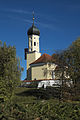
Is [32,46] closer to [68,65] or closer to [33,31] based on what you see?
[33,31]

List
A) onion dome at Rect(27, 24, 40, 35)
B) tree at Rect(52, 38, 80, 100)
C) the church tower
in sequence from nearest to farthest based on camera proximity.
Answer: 1. tree at Rect(52, 38, 80, 100)
2. the church tower
3. onion dome at Rect(27, 24, 40, 35)

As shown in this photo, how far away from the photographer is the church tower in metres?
54.4

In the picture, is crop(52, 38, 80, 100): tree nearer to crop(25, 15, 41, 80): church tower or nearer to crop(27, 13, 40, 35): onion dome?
crop(25, 15, 41, 80): church tower

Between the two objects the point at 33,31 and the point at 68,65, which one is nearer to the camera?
the point at 68,65

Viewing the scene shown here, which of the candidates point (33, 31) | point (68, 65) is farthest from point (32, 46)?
point (68, 65)

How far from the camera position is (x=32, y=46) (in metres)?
55.5

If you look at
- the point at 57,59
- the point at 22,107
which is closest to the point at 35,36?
the point at 57,59

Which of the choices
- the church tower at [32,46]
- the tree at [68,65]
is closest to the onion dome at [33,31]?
the church tower at [32,46]

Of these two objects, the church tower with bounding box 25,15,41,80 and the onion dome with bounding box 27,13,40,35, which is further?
the onion dome with bounding box 27,13,40,35

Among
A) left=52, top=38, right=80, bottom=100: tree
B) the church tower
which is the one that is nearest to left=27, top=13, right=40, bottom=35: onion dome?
the church tower

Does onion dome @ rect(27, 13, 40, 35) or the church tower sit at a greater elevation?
onion dome @ rect(27, 13, 40, 35)

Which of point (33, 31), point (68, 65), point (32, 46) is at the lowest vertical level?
point (68, 65)

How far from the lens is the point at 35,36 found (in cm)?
5619

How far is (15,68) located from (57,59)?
16.8 feet
